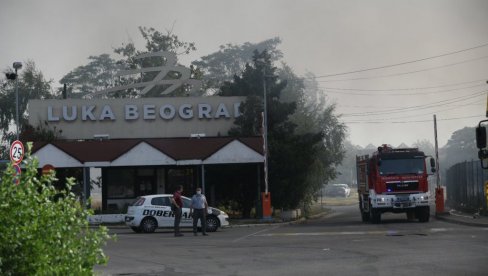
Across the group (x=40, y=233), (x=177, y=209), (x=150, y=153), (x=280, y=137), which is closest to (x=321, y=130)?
(x=280, y=137)

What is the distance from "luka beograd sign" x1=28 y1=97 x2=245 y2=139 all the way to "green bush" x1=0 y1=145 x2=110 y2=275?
4256 centimetres

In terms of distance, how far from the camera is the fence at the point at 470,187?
41037 millimetres

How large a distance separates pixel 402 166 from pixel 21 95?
2342 inches

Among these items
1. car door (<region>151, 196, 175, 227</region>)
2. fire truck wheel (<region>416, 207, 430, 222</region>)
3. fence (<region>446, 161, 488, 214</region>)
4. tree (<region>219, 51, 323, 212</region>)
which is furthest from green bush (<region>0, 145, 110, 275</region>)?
tree (<region>219, 51, 323, 212</region>)

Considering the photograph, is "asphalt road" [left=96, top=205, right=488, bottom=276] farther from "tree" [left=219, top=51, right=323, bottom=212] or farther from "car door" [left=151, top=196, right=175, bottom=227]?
"tree" [left=219, top=51, right=323, bottom=212]

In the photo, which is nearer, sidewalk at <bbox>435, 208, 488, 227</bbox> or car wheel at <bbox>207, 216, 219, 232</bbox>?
sidewalk at <bbox>435, 208, 488, 227</bbox>

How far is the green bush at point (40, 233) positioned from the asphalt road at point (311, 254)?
8247 mm

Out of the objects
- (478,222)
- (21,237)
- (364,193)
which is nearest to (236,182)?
(364,193)

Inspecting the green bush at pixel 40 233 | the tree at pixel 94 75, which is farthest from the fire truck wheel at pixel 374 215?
the tree at pixel 94 75

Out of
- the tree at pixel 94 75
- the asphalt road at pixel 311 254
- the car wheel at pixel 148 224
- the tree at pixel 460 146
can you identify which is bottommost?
the asphalt road at pixel 311 254

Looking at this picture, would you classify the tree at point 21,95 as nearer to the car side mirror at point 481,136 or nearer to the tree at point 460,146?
the car side mirror at point 481,136

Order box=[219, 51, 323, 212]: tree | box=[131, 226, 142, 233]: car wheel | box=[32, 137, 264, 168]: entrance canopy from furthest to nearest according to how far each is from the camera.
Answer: box=[219, 51, 323, 212]: tree < box=[32, 137, 264, 168]: entrance canopy < box=[131, 226, 142, 233]: car wheel

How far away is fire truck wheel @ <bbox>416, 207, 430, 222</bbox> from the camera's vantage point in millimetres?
36031

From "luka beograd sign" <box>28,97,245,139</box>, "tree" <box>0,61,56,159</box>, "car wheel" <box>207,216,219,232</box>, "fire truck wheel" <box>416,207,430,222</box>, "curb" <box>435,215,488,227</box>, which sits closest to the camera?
"curb" <box>435,215,488,227</box>
